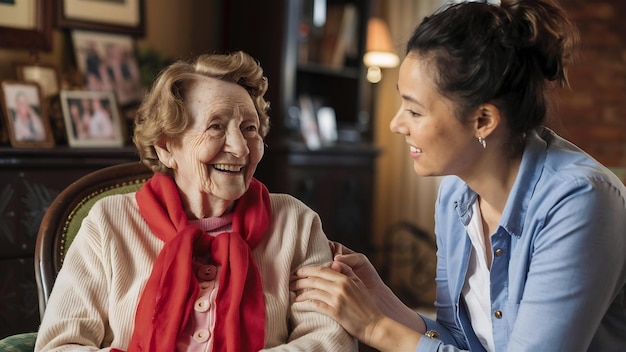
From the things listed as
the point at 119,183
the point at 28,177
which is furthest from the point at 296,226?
the point at 28,177

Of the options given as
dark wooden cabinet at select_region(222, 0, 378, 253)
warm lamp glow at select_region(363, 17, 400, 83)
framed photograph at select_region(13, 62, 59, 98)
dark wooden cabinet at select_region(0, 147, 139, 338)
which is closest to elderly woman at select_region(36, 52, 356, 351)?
dark wooden cabinet at select_region(0, 147, 139, 338)

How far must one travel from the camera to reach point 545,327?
4.86 feet

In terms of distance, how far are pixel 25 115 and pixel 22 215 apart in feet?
1.27

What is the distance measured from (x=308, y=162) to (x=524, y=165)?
2.38 meters

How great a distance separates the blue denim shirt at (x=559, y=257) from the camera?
147cm

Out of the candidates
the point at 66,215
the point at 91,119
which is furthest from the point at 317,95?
the point at 66,215

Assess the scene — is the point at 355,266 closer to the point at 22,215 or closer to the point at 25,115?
the point at 22,215

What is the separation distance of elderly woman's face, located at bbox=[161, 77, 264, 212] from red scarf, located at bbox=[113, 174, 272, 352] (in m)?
0.06

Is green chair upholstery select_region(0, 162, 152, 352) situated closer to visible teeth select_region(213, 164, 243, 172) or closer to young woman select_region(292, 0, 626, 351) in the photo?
visible teeth select_region(213, 164, 243, 172)

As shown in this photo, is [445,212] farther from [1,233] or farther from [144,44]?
[144,44]

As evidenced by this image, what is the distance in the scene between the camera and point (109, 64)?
11.7 ft

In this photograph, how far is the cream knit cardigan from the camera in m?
1.54

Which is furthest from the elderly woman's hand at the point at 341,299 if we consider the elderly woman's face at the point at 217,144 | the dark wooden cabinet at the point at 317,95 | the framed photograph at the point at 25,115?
the dark wooden cabinet at the point at 317,95

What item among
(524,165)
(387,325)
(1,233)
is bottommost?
(1,233)
